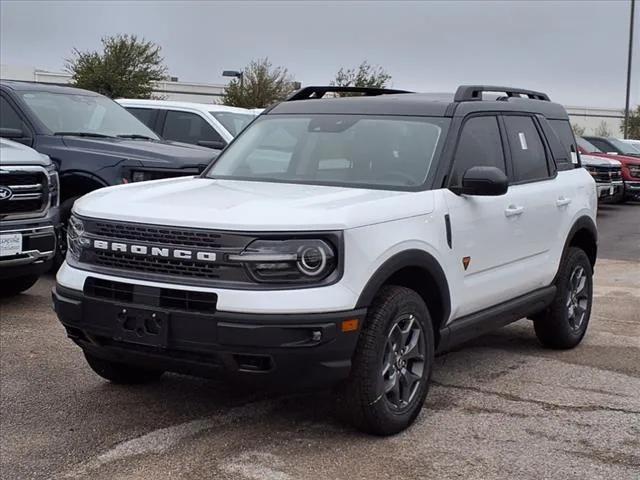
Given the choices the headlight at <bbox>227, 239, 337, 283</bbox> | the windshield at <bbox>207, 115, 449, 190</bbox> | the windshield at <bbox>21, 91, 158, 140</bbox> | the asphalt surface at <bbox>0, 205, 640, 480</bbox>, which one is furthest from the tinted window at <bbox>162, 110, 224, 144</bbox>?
the headlight at <bbox>227, 239, 337, 283</bbox>

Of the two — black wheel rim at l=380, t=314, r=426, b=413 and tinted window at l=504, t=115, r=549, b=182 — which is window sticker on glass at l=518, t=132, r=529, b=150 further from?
black wheel rim at l=380, t=314, r=426, b=413

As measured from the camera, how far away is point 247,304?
4.12 meters

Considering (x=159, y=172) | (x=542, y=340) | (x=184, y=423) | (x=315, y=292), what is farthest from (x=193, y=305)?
(x=159, y=172)

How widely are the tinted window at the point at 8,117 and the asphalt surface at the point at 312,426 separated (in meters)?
3.35

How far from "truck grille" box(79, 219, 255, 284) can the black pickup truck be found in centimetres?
407

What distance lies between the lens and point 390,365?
15.1 ft

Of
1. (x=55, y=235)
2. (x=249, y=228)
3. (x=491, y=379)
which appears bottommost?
(x=491, y=379)

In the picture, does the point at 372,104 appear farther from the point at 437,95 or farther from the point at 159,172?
the point at 159,172

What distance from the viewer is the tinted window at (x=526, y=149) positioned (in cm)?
603

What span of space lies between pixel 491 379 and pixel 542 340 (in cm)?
103

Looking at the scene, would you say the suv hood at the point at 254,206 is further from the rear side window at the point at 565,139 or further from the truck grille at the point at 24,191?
the truck grille at the point at 24,191

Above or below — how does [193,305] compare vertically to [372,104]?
below

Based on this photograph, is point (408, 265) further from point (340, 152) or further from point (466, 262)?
point (340, 152)

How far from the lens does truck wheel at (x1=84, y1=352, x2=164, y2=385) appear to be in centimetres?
531
